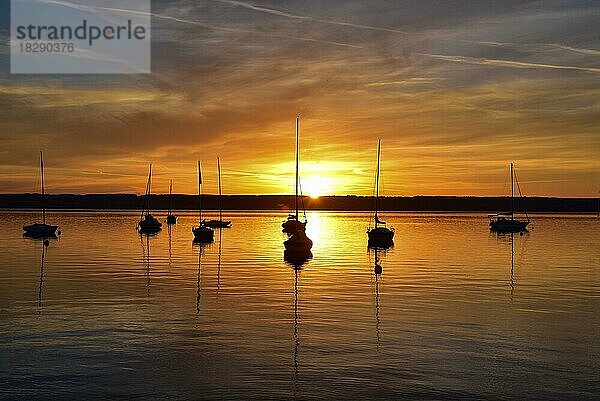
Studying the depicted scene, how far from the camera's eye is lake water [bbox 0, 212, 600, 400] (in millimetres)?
19656

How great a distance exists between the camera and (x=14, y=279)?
46.0 metres

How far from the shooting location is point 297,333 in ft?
89.3

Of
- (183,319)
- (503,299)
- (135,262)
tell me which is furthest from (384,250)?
(183,319)

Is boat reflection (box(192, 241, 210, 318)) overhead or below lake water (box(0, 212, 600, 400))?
overhead

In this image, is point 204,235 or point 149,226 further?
point 149,226

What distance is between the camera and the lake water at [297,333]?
1966 centimetres

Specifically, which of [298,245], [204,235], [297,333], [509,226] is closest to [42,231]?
[204,235]

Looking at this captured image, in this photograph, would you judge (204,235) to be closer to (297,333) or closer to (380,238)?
(380,238)

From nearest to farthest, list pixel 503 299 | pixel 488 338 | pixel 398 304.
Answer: pixel 488 338
pixel 398 304
pixel 503 299

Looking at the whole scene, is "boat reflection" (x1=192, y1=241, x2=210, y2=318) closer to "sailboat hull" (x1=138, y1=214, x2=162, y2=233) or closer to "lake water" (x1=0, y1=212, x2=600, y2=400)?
"lake water" (x1=0, y1=212, x2=600, y2=400)

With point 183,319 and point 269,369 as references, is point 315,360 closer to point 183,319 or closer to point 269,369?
point 269,369

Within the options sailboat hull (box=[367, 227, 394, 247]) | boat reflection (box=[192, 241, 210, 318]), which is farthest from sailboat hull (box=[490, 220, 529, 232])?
boat reflection (box=[192, 241, 210, 318])

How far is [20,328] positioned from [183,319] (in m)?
6.66

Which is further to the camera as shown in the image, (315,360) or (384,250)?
(384,250)
